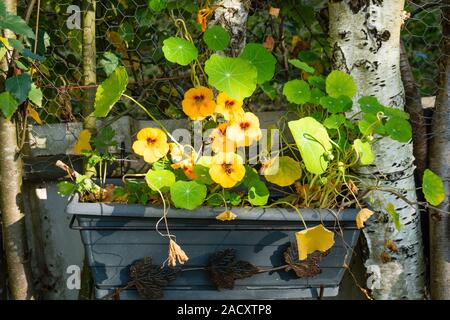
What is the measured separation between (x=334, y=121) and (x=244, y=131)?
180mm

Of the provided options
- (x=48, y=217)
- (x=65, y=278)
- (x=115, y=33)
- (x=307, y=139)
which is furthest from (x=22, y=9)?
(x=307, y=139)

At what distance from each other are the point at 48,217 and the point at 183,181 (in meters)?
0.64

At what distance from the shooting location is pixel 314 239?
1137 millimetres

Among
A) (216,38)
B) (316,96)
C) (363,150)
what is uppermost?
(216,38)

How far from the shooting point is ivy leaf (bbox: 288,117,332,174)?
1121 millimetres

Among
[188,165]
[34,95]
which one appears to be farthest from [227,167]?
[34,95]

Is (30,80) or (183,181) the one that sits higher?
(30,80)

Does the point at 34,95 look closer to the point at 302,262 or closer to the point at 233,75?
the point at 233,75

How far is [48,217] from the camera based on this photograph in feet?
5.43

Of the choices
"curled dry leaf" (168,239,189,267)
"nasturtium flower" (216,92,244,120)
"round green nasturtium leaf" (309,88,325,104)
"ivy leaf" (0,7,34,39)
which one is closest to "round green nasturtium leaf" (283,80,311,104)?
"round green nasturtium leaf" (309,88,325,104)

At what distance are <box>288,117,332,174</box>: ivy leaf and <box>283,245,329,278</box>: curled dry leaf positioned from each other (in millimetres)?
180

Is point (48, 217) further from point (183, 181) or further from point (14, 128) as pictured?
point (183, 181)

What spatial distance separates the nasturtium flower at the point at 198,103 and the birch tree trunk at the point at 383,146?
31 cm
